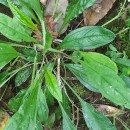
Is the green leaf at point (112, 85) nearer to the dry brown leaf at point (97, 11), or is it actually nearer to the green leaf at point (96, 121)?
the green leaf at point (96, 121)

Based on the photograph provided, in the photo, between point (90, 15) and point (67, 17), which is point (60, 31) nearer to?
point (67, 17)

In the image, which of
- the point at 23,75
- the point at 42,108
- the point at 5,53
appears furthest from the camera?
the point at 23,75

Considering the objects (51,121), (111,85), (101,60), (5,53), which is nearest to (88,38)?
(101,60)

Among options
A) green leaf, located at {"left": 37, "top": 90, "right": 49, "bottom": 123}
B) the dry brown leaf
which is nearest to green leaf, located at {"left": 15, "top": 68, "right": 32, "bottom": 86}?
green leaf, located at {"left": 37, "top": 90, "right": 49, "bottom": 123}

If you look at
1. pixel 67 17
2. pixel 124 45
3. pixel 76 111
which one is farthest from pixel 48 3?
pixel 76 111

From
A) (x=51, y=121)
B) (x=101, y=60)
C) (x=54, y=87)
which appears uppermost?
(x=101, y=60)

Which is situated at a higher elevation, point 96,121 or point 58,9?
point 58,9

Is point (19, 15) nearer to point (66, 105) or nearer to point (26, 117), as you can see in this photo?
point (26, 117)
